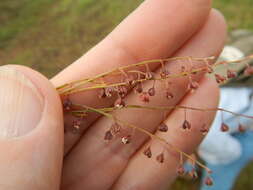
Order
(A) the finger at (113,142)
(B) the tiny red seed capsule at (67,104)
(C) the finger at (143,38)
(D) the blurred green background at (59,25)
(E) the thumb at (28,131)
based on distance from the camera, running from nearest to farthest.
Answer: (E) the thumb at (28,131) → (B) the tiny red seed capsule at (67,104) → (C) the finger at (143,38) → (A) the finger at (113,142) → (D) the blurred green background at (59,25)

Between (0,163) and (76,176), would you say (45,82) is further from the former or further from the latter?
(76,176)

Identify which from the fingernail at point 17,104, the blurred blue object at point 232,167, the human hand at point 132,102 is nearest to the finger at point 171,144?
the human hand at point 132,102

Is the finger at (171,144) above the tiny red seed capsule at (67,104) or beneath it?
beneath

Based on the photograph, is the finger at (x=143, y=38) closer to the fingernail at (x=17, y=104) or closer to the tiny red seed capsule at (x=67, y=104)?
the tiny red seed capsule at (x=67, y=104)

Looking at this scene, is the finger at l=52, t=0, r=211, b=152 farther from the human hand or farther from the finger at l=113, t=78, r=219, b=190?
the finger at l=113, t=78, r=219, b=190

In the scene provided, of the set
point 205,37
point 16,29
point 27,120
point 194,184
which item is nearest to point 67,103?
point 27,120

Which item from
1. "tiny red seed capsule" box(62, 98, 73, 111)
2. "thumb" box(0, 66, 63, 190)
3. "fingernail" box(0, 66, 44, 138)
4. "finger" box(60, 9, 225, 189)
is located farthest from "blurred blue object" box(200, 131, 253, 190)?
"fingernail" box(0, 66, 44, 138)

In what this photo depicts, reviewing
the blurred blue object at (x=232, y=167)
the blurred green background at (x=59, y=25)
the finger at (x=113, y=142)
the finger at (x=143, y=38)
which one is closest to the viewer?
the finger at (x=143, y=38)

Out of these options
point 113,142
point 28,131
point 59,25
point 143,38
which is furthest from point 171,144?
point 59,25

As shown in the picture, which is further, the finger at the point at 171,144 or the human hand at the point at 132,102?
the finger at the point at 171,144
